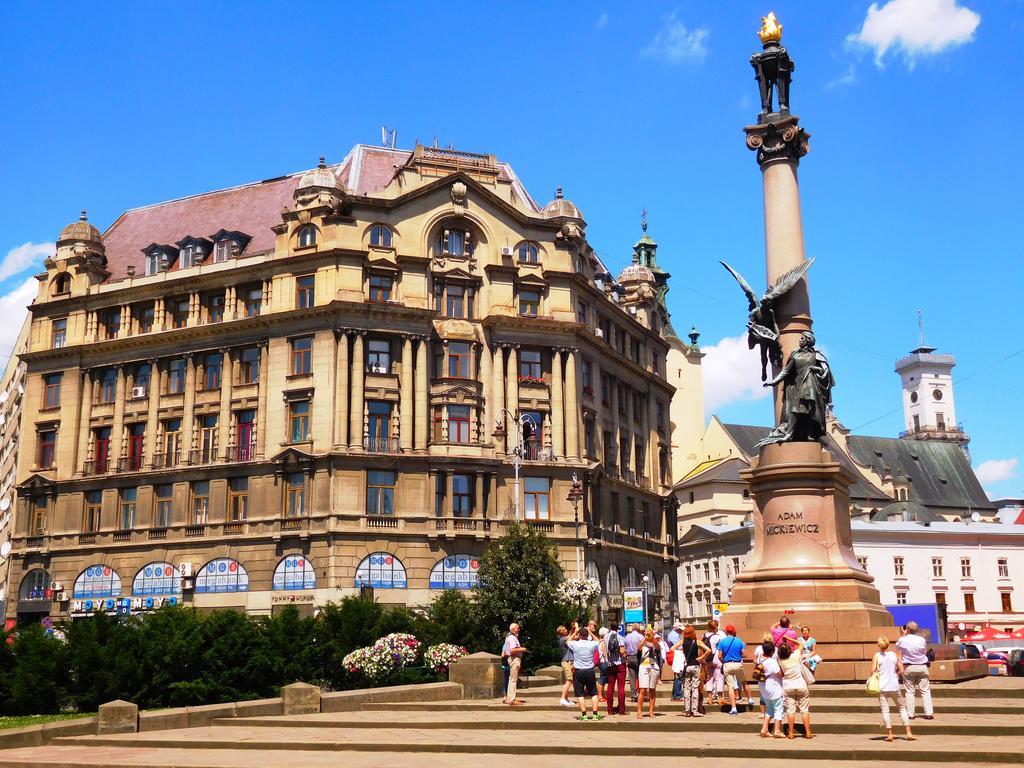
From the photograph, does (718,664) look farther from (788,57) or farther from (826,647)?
(788,57)

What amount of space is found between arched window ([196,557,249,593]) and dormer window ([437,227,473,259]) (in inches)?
757

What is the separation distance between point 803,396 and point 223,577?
3683 cm

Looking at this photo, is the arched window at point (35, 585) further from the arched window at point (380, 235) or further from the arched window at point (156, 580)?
the arched window at point (380, 235)

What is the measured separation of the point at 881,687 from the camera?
18.6 meters

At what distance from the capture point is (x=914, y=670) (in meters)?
19.7

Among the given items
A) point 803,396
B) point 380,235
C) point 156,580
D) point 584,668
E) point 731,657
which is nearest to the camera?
point 731,657

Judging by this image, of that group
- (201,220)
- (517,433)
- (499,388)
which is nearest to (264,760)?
(517,433)

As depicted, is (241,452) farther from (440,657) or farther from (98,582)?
(440,657)

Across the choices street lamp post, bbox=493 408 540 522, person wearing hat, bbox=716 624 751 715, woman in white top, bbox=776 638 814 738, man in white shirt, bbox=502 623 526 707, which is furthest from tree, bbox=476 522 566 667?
woman in white top, bbox=776 638 814 738

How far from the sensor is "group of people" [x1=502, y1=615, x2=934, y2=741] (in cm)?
1884

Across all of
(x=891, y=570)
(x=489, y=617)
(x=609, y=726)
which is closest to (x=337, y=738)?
(x=609, y=726)

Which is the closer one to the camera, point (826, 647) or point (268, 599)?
point (826, 647)

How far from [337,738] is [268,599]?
34428 mm

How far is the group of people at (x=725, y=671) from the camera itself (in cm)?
1884
